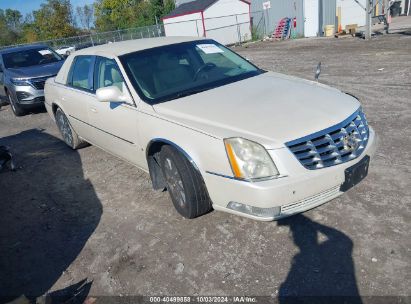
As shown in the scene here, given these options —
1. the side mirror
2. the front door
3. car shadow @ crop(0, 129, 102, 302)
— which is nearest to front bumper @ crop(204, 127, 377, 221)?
the side mirror

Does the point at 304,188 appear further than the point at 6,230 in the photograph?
No

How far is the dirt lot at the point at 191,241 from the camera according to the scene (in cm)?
275

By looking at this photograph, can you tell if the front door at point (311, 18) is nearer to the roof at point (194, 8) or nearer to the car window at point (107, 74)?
the roof at point (194, 8)

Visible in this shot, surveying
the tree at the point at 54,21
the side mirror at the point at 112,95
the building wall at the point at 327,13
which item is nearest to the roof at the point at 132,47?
the side mirror at the point at 112,95

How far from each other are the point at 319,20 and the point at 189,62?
63.8 ft

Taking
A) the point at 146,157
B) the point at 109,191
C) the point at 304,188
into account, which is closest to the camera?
the point at 304,188

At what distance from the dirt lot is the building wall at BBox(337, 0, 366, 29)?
60.7 ft

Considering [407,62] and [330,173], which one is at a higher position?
[330,173]

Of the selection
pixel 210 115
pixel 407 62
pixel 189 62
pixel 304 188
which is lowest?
pixel 407 62

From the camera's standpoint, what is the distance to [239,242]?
3207 mm

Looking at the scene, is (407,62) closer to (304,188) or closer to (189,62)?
(189,62)

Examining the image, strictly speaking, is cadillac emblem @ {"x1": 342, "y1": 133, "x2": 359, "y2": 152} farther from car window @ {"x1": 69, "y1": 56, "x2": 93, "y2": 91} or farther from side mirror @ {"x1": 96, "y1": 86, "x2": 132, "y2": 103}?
car window @ {"x1": 69, "y1": 56, "x2": 93, "y2": 91}

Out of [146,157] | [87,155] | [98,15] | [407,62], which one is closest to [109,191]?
[146,157]

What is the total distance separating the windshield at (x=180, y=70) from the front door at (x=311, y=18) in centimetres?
1904
